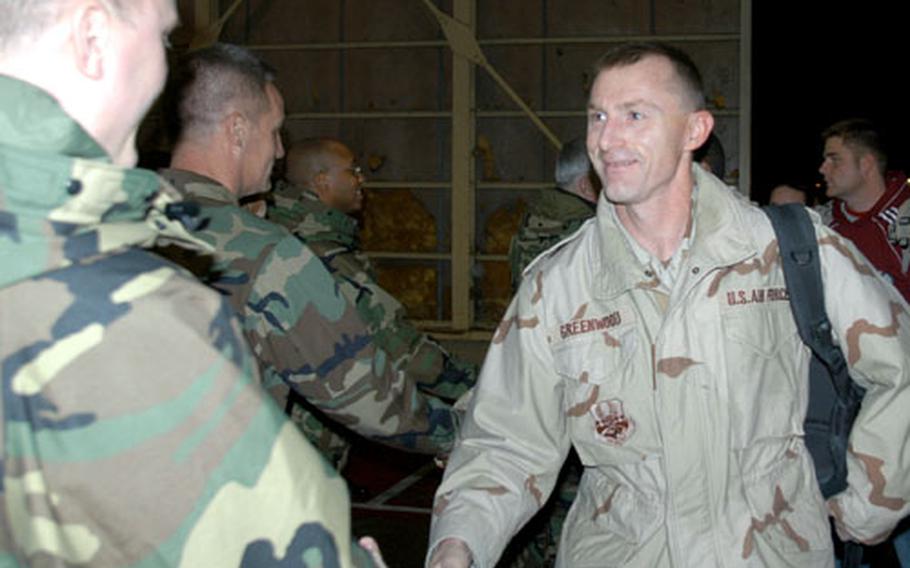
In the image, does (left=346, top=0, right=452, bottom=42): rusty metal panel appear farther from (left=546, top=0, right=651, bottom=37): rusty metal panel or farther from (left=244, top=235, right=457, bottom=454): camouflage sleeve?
(left=244, top=235, right=457, bottom=454): camouflage sleeve

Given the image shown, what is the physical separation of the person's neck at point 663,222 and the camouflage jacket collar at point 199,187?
1169 mm

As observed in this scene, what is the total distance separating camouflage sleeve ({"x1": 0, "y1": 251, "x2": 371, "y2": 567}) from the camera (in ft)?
4.27

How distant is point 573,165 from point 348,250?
4.59 ft

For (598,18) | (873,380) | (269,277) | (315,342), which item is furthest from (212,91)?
(598,18)

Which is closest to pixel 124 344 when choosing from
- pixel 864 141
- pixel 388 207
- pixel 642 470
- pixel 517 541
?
pixel 642 470

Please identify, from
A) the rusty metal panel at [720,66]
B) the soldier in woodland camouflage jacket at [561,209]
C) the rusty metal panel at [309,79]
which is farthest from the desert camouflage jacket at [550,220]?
the rusty metal panel at [309,79]

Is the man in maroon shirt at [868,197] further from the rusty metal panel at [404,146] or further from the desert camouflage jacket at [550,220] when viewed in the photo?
the rusty metal panel at [404,146]

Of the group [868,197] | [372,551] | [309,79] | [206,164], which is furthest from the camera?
[309,79]

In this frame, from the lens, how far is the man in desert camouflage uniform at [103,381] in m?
1.30

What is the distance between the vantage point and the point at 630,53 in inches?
114

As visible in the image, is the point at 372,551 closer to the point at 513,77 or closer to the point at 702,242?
the point at 702,242

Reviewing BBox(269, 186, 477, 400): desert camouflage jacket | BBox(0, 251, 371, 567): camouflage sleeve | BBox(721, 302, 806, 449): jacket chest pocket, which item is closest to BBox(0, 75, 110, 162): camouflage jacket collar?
BBox(0, 251, 371, 567): camouflage sleeve

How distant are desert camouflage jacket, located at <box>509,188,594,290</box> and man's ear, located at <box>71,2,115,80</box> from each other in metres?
4.04

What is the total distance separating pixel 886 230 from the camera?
19.9 ft
